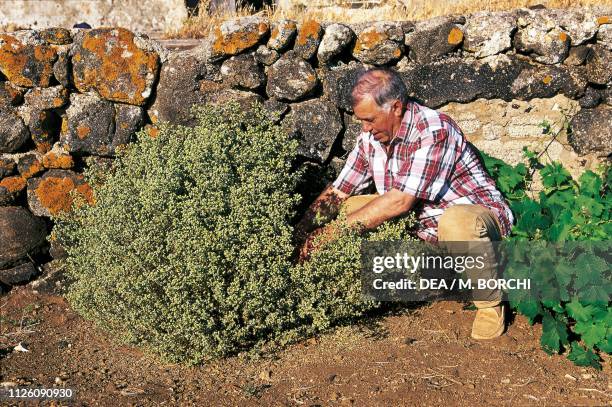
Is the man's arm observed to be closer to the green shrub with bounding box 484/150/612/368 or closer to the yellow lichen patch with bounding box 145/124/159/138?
the green shrub with bounding box 484/150/612/368

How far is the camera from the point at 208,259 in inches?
134

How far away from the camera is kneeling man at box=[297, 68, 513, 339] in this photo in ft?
12.0

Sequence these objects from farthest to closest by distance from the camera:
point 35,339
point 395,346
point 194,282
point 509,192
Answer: point 509,192, point 35,339, point 395,346, point 194,282

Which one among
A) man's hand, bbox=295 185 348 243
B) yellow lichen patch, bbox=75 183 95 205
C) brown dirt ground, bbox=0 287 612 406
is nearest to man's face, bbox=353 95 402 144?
man's hand, bbox=295 185 348 243

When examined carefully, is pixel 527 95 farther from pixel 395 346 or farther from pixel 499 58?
pixel 395 346

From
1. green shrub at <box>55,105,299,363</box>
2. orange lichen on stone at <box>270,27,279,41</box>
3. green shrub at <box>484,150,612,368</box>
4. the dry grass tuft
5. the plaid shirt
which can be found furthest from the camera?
the dry grass tuft

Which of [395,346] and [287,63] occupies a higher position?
[287,63]

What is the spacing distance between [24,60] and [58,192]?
2.88ft

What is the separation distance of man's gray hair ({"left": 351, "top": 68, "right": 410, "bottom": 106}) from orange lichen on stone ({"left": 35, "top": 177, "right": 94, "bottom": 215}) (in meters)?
1.95

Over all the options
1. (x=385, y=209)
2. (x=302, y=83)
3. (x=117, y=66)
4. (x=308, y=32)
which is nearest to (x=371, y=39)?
(x=308, y=32)

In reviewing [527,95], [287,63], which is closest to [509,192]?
[527,95]

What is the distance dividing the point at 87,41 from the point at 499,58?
2.67 m

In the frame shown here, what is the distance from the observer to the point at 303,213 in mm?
4359

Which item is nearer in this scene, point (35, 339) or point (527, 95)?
point (35, 339)
